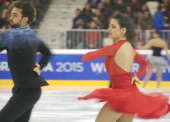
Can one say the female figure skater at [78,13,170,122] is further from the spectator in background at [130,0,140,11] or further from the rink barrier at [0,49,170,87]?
the spectator in background at [130,0,140,11]

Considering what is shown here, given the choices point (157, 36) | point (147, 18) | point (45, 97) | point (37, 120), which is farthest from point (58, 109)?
point (147, 18)

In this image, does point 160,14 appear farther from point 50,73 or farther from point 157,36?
point 50,73

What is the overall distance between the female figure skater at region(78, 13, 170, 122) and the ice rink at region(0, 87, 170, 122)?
2.04 metres

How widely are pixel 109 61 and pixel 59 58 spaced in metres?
5.92

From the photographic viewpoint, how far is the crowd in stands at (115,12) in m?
8.46

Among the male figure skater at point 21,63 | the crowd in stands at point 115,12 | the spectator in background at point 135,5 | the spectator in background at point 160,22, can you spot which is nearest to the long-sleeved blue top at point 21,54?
the male figure skater at point 21,63

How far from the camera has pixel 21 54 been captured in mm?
2145

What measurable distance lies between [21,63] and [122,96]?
84 centimetres

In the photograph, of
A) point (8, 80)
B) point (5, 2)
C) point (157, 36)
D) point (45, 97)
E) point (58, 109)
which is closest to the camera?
point (58, 109)

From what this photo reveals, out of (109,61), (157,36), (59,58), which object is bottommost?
(59,58)

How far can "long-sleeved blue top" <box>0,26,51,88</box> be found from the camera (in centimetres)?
213

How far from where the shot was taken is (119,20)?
2.41 m

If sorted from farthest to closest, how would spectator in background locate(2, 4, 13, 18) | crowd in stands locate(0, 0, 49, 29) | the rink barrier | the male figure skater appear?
spectator in background locate(2, 4, 13, 18)
crowd in stands locate(0, 0, 49, 29)
the rink barrier
the male figure skater

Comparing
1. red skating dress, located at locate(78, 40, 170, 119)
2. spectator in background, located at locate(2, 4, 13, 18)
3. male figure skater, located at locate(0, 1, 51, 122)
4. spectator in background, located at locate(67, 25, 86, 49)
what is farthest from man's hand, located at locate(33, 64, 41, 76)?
spectator in background, located at locate(2, 4, 13, 18)
